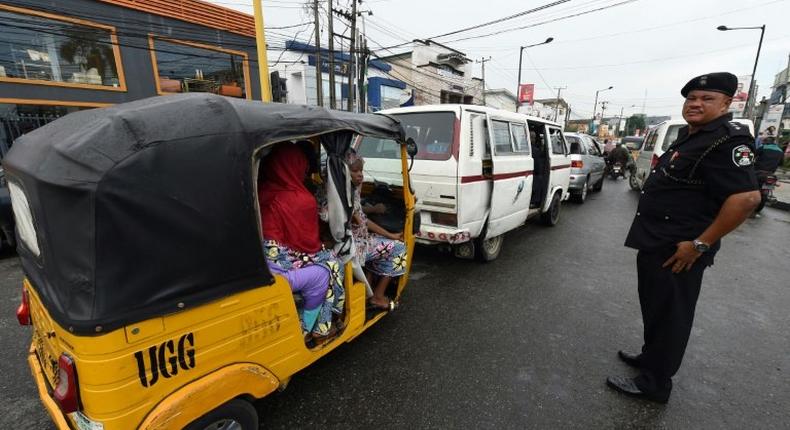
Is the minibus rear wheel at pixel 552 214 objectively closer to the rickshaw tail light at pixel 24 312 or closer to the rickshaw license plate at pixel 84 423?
the rickshaw license plate at pixel 84 423

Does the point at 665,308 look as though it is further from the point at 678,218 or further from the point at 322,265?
the point at 322,265

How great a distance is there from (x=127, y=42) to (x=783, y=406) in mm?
16058

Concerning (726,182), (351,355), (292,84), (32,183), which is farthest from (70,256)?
(292,84)

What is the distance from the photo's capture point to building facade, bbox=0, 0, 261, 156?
385 inches

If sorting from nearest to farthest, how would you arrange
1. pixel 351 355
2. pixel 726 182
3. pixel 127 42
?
pixel 726 182
pixel 351 355
pixel 127 42

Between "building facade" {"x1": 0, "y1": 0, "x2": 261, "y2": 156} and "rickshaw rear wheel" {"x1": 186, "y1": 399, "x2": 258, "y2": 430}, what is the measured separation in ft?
36.7

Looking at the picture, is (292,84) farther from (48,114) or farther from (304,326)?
(304,326)

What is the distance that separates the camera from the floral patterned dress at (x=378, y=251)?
285 cm

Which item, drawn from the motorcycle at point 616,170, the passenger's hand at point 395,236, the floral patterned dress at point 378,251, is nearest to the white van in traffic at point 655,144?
the motorcycle at point 616,170

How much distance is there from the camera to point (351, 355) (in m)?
2.80

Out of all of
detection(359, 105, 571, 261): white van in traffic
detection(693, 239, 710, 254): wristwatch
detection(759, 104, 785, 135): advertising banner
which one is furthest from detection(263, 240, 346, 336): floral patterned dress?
detection(759, 104, 785, 135): advertising banner

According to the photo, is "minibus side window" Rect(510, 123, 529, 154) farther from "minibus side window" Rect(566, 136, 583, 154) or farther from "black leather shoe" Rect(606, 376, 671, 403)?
"minibus side window" Rect(566, 136, 583, 154)

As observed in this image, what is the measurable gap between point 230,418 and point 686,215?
2835 mm

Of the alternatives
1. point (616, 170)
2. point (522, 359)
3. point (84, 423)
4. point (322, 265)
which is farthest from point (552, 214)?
point (616, 170)
